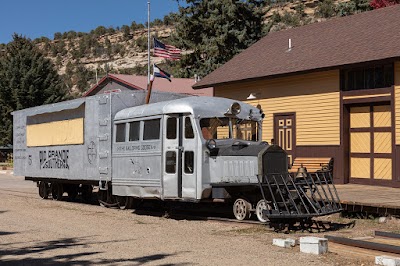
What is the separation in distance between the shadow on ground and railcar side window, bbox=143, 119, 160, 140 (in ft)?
13.0

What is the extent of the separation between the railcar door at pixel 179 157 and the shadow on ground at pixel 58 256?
2959 mm

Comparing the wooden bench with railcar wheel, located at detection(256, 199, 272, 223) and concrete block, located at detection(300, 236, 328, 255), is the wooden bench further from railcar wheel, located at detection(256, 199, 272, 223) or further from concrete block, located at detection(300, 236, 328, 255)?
concrete block, located at detection(300, 236, 328, 255)

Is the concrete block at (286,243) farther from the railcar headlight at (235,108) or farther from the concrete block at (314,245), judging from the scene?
the railcar headlight at (235,108)

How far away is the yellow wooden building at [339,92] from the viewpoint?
16.6 m

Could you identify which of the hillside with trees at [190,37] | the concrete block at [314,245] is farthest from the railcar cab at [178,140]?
the hillside with trees at [190,37]

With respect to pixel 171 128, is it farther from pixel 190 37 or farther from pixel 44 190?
pixel 190 37

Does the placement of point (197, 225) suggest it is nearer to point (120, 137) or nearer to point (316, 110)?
point (120, 137)

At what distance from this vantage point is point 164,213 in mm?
14453

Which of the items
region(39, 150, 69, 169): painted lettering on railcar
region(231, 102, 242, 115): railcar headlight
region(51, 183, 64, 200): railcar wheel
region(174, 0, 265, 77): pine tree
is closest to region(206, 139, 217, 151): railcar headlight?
region(231, 102, 242, 115): railcar headlight

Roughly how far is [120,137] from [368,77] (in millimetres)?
7745

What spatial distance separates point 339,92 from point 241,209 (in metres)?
7.11

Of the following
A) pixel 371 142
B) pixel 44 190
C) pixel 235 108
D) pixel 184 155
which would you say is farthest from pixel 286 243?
pixel 44 190

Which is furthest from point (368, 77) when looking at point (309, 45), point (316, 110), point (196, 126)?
point (196, 126)

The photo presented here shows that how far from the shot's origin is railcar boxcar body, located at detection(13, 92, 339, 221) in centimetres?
1188
